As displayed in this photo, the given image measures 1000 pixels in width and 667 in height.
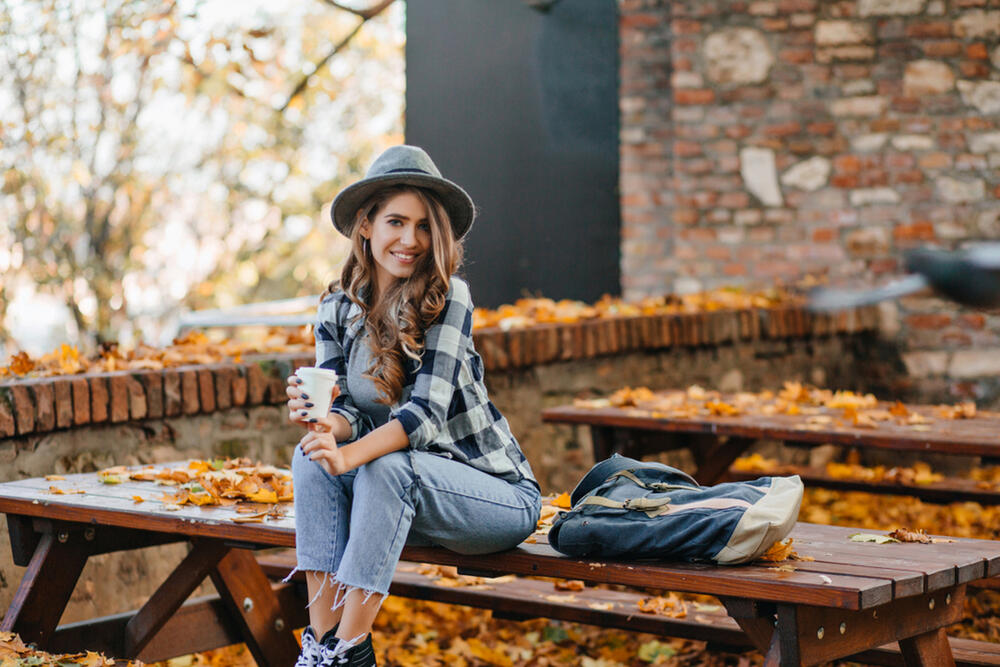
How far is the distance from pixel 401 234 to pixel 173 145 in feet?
32.2

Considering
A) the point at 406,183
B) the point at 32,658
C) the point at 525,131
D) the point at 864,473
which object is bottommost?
the point at 864,473

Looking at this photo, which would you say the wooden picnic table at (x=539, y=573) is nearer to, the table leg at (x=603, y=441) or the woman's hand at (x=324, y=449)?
the woman's hand at (x=324, y=449)

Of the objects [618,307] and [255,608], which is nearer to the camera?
[255,608]

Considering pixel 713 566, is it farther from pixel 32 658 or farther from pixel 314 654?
pixel 32 658

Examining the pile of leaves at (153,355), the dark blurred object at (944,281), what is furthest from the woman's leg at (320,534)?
the dark blurred object at (944,281)

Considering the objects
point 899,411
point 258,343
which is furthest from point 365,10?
point 899,411

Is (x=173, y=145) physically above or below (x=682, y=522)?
above

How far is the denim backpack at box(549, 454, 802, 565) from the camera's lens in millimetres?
2184

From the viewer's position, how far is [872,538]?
251 cm

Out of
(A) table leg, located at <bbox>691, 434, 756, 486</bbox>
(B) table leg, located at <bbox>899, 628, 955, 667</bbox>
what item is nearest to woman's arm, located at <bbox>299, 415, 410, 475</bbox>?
(B) table leg, located at <bbox>899, 628, 955, 667</bbox>

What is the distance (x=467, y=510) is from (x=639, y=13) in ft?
18.3

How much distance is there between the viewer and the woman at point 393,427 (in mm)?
2377

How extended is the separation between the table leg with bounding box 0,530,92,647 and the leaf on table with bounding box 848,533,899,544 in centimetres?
182

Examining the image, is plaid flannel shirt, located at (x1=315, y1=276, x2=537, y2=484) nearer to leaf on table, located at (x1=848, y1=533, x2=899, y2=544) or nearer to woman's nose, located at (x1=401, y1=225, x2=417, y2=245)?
woman's nose, located at (x1=401, y1=225, x2=417, y2=245)
